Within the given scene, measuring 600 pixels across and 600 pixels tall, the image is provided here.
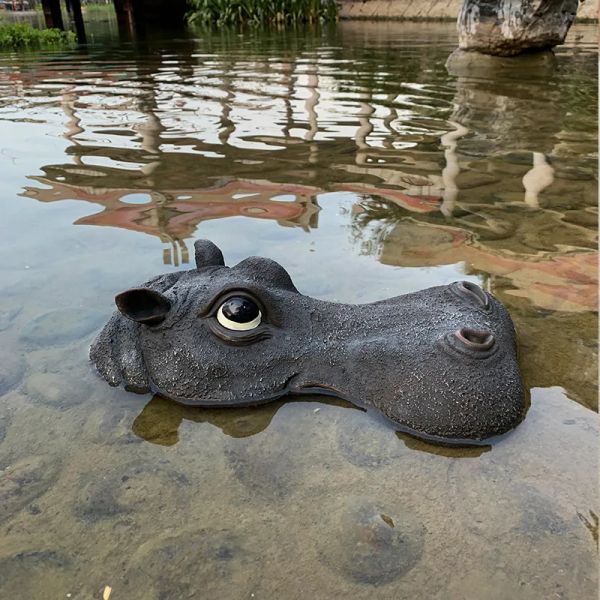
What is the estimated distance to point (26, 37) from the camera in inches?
821

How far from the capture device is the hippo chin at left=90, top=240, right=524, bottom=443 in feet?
8.00

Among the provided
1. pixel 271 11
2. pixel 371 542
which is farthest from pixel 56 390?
pixel 271 11

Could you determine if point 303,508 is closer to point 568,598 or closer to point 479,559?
point 479,559

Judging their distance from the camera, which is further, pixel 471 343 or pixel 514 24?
pixel 514 24

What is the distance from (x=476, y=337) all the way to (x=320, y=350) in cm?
64

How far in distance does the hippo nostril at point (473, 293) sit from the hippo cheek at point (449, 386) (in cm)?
32

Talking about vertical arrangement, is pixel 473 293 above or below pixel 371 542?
above

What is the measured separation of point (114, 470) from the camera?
254 cm

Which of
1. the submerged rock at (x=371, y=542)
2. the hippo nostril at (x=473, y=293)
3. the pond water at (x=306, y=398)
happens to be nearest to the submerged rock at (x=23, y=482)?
the pond water at (x=306, y=398)

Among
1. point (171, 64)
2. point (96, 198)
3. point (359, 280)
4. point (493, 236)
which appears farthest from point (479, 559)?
point (171, 64)

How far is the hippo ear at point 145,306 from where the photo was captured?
278 centimetres

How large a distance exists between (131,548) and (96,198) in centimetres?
418

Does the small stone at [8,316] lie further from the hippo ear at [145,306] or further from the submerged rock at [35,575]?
the submerged rock at [35,575]

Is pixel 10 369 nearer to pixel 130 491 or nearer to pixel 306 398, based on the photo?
pixel 130 491
